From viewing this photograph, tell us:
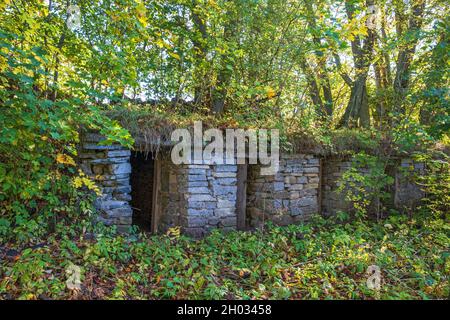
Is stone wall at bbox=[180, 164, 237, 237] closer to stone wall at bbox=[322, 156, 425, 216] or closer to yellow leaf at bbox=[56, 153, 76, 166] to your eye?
yellow leaf at bbox=[56, 153, 76, 166]

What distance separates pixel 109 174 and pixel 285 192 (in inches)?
118

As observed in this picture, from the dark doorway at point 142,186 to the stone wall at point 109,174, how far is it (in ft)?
5.21

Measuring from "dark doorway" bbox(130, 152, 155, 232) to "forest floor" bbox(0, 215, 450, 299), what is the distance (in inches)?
71.2

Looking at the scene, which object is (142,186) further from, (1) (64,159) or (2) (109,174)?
(1) (64,159)

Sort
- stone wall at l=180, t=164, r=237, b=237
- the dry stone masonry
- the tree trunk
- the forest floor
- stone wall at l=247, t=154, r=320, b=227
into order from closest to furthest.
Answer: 1. the forest floor
2. the dry stone masonry
3. stone wall at l=180, t=164, r=237, b=237
4. stone wall at l=247, t=154, r=320, b=227
5. the tree trunk

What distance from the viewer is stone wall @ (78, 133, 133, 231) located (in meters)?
4.42

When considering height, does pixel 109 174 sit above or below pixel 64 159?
below

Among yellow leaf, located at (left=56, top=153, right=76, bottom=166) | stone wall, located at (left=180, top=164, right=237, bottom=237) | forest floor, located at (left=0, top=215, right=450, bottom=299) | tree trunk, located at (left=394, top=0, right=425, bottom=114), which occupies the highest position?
tree trunk, located at (left=394, top=0, right=425, bottom=114)

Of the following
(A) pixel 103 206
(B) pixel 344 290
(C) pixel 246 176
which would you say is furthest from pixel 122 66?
(B) pixel 344 290

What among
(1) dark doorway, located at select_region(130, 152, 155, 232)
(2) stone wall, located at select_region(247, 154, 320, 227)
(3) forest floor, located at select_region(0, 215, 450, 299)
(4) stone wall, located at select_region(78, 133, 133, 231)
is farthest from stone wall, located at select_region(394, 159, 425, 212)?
(4) stone wall, located at select_region(78, 133, 133, 231)

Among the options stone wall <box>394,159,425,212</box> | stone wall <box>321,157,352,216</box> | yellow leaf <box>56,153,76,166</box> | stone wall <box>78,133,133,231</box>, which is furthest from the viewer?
stone wall <box>394,159,425,212</box>

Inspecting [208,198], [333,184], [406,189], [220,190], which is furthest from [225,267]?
[406,189]

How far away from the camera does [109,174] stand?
459 cm

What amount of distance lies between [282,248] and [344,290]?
3.83 ft
